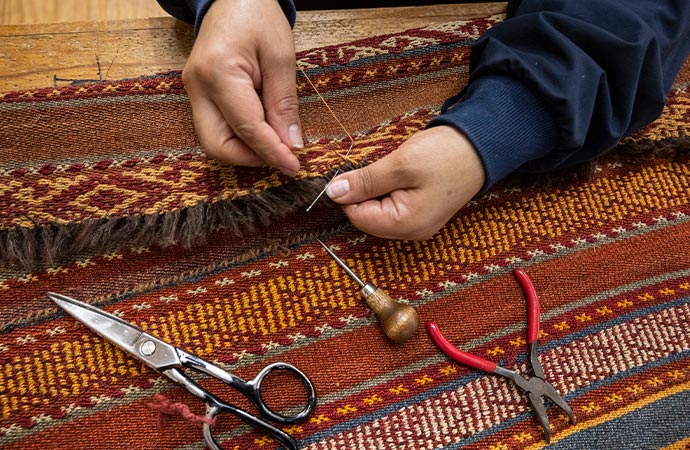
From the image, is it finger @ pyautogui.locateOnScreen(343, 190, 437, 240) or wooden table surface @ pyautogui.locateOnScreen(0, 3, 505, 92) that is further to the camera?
wooden table surface @ pyautogui.locateOnScreen(0, 3, 505, 92)

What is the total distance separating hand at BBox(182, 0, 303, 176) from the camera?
66cm

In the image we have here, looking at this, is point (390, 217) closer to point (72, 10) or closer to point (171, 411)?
point (171, 411)

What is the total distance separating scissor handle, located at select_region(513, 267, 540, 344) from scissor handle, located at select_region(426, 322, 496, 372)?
0.07 metres

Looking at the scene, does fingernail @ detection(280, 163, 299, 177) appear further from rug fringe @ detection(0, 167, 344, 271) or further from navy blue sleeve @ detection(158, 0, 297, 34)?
navy blue sleeve @ detection(158, 0, 297, 34)

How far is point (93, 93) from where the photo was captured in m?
0.78

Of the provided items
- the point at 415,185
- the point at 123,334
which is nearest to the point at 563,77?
the point at 415,185

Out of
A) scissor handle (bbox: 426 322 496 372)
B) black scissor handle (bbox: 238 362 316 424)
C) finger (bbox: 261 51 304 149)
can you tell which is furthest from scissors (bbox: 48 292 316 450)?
finger (bbox: 261 51 304 149)

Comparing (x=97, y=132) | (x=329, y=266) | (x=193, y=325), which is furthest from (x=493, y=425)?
(x=97, y=132)

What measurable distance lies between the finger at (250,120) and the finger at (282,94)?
2 centimetres

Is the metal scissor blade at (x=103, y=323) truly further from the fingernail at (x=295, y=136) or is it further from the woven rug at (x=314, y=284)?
the fingernail at (x=295, y=136)

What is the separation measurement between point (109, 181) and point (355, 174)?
353 mm

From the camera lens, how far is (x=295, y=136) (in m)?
0.74

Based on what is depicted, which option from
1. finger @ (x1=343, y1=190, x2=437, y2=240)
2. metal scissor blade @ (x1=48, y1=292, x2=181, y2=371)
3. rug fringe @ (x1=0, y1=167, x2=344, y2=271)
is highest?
finger @ (x1=343, y1=190, x2=437, y2=240)

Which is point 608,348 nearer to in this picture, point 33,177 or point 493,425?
point 493,425
